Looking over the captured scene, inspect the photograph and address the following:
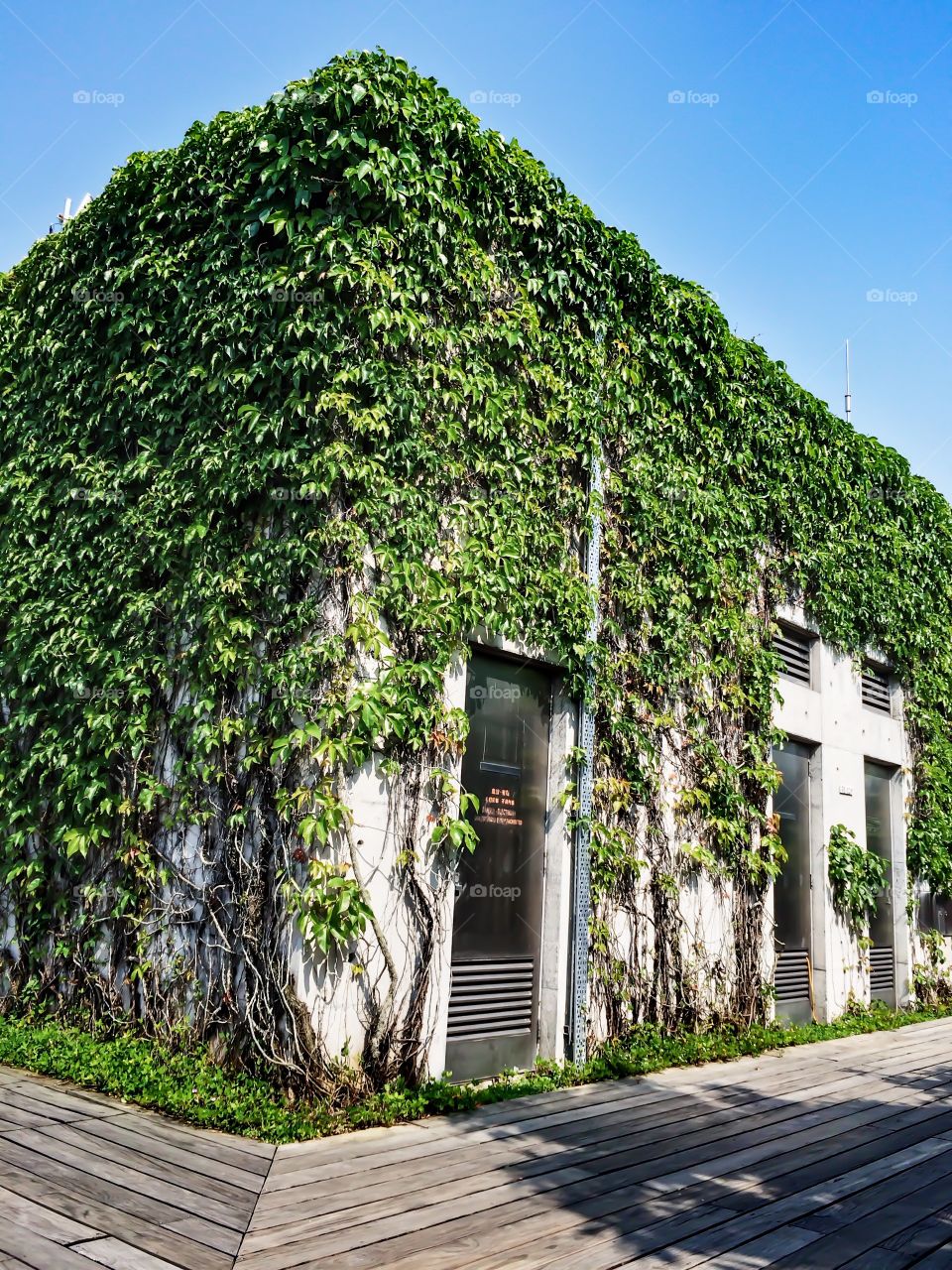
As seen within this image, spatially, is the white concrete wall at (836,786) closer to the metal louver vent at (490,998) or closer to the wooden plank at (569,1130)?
the wooden plank at (569,1130)

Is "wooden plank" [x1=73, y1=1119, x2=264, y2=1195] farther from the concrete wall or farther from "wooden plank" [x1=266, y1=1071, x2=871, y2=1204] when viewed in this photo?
the concrete wall

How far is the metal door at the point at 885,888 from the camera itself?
10.1 meters

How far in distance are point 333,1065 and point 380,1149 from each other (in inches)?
20.7

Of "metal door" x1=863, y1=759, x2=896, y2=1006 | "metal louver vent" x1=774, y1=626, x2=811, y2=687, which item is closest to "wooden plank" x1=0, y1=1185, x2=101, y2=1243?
"metal louver vent" x1=774, y1=626, x2=811, y2=687

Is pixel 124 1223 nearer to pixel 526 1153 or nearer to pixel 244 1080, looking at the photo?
pixel 244 1080

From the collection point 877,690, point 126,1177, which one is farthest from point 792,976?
point 126,1177

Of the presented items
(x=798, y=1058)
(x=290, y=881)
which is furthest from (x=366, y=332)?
(x=798, y=1058)

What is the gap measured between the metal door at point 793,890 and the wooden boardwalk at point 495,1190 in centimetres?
296

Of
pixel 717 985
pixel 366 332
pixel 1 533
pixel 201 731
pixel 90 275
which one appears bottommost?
pixel 717 985

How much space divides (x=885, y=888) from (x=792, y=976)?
7.34 ft

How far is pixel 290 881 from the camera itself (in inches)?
189

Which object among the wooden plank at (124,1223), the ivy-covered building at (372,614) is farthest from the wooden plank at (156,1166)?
the ivy-covered building at (372,614)

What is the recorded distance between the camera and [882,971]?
10.2 meters

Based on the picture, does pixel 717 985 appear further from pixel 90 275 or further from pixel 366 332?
pixel 90 275
